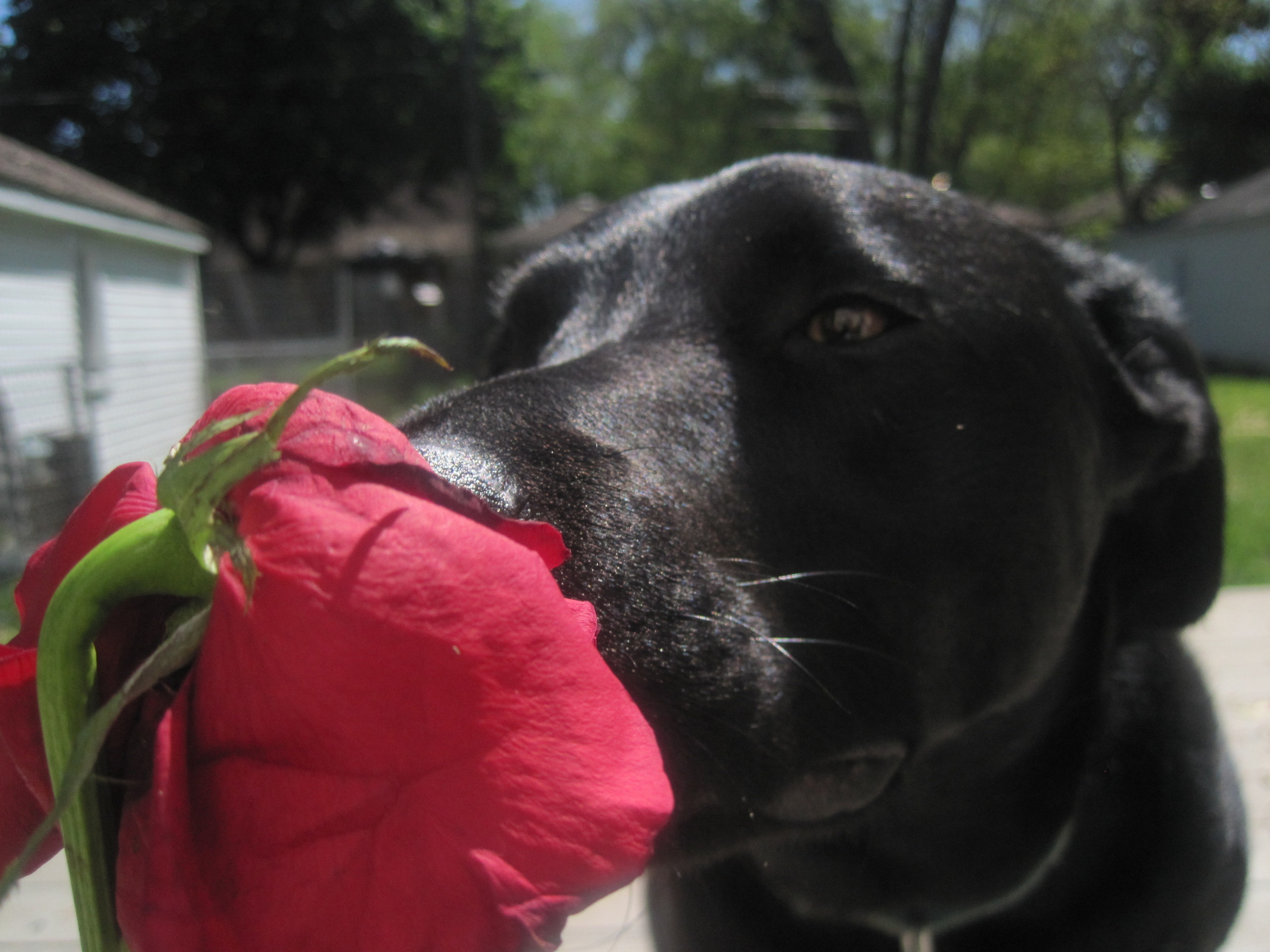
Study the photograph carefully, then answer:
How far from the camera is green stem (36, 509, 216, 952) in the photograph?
0.49 meters

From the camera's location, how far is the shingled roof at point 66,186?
9.07 metres

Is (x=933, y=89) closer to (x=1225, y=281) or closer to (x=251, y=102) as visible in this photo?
(x=1225, y=281)

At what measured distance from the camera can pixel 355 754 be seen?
0.51 metres

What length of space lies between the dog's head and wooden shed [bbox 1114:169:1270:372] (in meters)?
20.2

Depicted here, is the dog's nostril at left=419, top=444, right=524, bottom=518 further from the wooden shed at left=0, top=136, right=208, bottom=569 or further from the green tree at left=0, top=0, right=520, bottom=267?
the green tree at left=0, top=0, right=520, bottom=267

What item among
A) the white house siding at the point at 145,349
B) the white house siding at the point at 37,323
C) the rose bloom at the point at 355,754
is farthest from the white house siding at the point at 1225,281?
the rose bloom at the point at 355,754

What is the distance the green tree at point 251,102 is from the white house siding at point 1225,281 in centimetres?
1804

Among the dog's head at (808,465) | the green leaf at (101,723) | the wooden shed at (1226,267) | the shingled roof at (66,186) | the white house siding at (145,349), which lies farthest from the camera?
the wooden shed at (1226,267)

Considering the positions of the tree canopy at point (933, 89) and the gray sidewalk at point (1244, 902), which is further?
the tree canopy at point (933, 89)

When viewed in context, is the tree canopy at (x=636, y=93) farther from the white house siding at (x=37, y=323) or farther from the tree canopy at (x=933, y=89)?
the white house siding at (x=37, y=323)

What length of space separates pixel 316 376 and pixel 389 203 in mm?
32176

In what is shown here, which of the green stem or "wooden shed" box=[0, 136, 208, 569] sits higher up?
the green stem

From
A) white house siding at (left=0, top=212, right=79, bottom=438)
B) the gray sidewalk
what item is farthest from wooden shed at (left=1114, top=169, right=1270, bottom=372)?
white house siding at (left=0, top=212, right=79, bottom=438)

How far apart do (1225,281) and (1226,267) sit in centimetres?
33
